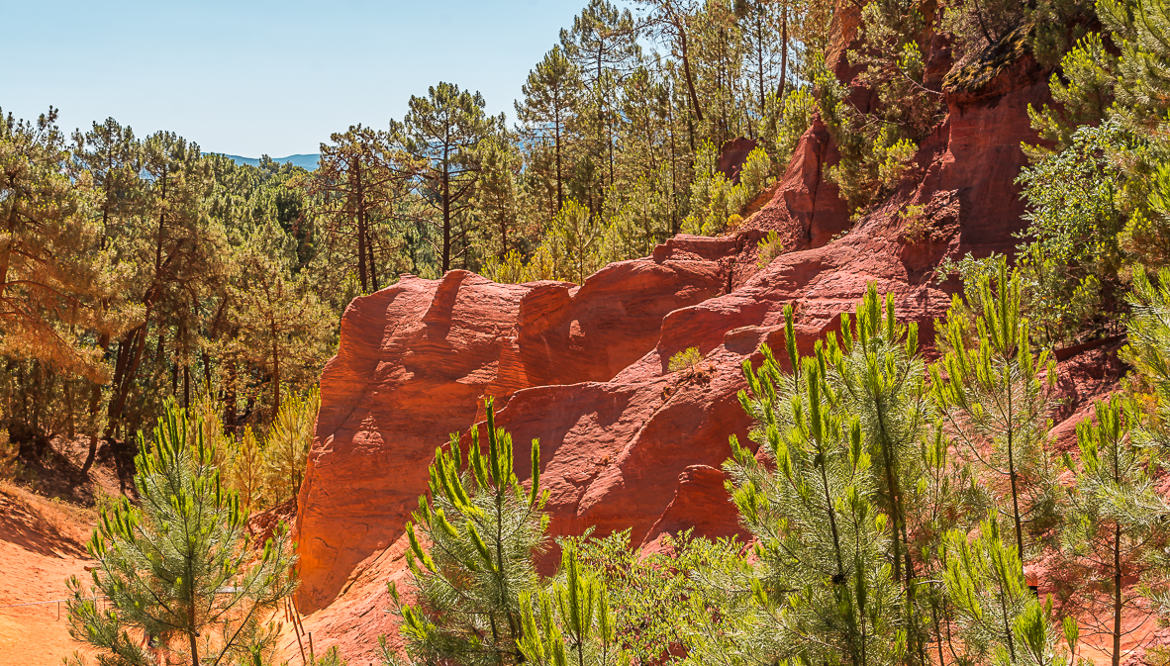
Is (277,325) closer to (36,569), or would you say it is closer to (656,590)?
(36,569)

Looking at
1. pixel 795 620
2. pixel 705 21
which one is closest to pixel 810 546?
pixel 795 620

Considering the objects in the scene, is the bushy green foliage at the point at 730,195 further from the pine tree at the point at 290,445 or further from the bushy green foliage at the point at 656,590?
the pine tree at the point at 290,445

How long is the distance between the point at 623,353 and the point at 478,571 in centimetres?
1049

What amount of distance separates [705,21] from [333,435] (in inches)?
1055

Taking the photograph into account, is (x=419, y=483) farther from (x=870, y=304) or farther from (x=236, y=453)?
(x=870, y=304)

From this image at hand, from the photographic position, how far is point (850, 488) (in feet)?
13.1

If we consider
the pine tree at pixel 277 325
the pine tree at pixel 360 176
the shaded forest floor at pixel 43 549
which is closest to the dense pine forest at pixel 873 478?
the shaded forest floor at pixel 43 549

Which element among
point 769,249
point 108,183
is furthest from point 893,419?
point 108,183

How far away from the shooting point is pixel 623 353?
49.4 feet

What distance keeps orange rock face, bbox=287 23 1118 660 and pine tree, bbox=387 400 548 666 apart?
5.01 m

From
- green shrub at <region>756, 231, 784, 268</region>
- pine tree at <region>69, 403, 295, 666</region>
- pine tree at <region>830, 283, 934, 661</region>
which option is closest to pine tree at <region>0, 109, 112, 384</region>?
pine tree at <region>69, 403, 295, 666</region>

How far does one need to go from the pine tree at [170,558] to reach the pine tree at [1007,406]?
21.3 ft

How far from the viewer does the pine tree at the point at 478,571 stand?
4699 mm

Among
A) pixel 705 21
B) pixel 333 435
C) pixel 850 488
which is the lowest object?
pixel 333 435
